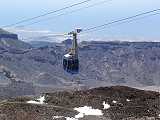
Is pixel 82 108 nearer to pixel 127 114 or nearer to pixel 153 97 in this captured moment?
pixel 127 114

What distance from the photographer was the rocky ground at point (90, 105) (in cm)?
3912

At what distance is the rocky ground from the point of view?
39125 millimetres

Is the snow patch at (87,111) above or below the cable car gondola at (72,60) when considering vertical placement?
below

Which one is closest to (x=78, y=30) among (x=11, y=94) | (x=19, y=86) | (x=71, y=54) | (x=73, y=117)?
(x=71, y=54)

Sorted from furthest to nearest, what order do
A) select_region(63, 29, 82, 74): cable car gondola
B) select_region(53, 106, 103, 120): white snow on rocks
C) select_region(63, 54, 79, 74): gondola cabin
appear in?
1. select_region(63, 54, 79, 74): gondola cabin
2. select_region(63, 29, 82, 74): cable car gondola
3. select_region(53, 106, 103, 120): white snow on rocks

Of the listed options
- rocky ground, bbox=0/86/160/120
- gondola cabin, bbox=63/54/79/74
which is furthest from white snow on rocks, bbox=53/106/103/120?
gondola cabin, bbox=63/54/79/74

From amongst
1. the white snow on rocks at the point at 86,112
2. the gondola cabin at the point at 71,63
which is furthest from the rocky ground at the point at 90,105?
the gondola cabin at the point at 71,63

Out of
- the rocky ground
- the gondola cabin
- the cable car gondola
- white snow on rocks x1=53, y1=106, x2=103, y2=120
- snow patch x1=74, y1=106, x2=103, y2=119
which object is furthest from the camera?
the gondola cabin

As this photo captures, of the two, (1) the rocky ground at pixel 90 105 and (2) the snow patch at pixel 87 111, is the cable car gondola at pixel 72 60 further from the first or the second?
(2) the snow patch at pixel 87 111

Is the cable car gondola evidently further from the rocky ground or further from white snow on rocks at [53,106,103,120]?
white snow on rocks at [53,106,103,120]

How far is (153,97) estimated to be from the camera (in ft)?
161

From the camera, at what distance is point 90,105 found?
1719 inches

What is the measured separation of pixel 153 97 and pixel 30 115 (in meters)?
14.4

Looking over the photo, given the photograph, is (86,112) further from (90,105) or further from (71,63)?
(71,63)
